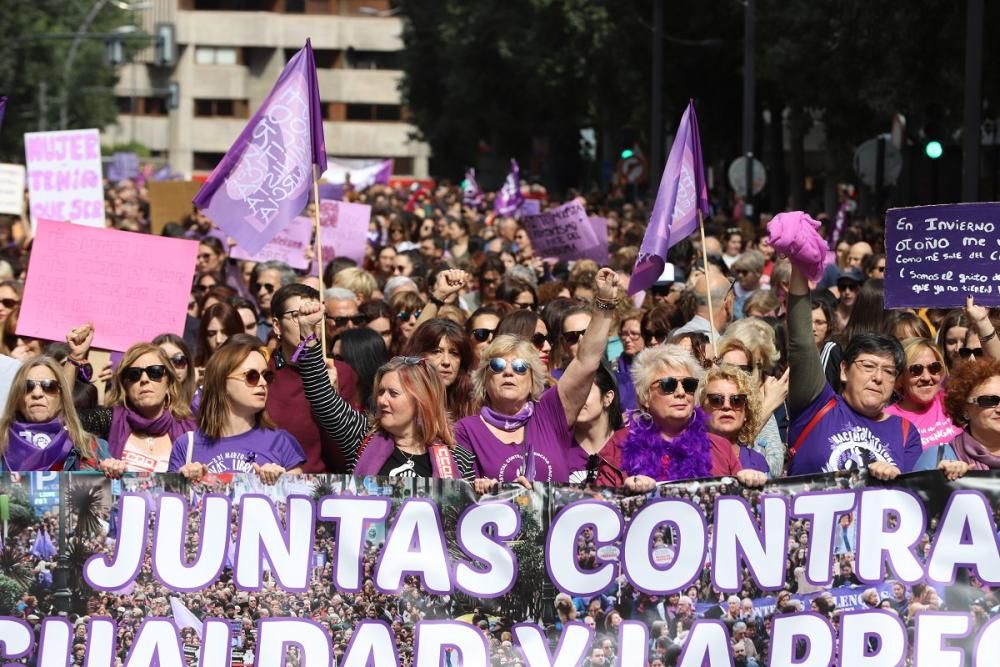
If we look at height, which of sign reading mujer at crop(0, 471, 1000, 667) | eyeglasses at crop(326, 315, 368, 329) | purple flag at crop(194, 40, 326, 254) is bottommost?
sign reading mujer at crop(0, 471, 1000, 667)

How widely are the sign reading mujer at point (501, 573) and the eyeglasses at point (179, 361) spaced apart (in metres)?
1.91

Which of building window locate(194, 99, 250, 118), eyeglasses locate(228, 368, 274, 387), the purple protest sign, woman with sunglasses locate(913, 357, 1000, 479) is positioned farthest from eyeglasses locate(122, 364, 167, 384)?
building window locate(194, 99, 250, 118)

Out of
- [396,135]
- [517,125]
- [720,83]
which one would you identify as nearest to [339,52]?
[396,135]

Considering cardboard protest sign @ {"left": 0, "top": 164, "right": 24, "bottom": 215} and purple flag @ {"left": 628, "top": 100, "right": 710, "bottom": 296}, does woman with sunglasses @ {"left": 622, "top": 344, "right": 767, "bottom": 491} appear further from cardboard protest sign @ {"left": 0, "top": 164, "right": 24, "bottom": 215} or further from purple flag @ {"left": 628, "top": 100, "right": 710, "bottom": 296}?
cardboard protest sign @ {"left": 0, "top": 164, "right": 24, "bottom": 215}

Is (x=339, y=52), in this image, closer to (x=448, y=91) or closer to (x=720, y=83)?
(x=448, y=91)

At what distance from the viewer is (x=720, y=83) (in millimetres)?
42750

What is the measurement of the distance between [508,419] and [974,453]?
5.04 ft

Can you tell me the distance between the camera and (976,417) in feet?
21.8

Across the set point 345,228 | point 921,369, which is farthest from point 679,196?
point 345,228

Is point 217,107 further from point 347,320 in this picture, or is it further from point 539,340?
point 539,340

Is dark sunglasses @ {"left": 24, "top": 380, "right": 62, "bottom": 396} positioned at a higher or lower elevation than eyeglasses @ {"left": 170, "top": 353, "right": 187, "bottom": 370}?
lower

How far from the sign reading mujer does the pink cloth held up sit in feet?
3.36

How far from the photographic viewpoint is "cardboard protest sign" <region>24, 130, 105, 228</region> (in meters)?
15.6

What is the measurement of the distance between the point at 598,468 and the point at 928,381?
1.54m
